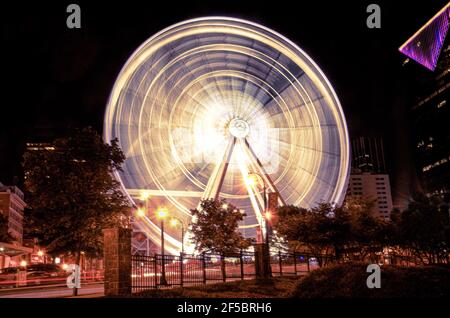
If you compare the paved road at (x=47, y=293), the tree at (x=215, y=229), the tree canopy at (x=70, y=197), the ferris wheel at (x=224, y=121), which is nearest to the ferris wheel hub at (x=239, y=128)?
the ferris wheel at (x=224, y=121)

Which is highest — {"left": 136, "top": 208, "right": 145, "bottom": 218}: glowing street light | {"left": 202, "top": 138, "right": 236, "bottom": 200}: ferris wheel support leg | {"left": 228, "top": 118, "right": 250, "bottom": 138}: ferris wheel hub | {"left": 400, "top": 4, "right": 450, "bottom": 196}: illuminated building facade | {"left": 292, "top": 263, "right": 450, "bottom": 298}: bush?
{"left": 400, "top": 4, "right": 450, "bottom": 196}: illuminated building facade

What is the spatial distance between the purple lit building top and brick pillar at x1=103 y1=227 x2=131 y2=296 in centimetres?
1020

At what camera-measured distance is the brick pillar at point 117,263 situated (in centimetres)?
1189

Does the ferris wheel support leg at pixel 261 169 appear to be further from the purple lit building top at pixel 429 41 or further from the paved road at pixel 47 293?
the purple lit building top at pixel 429 41

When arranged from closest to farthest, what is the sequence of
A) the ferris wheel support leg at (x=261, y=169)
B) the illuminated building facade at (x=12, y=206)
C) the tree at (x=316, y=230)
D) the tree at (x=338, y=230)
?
the tree at (x=316, y=230), the tree at (x=338, y=230), the ferris wheel support leg at (x=261, y=169), the illuminated building facade at (x=12, y=206)

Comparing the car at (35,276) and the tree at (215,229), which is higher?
the tree at (215,229)

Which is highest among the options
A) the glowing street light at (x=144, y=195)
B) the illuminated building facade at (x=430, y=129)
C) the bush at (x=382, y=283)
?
the illuminated building facade at (x=430, y=129)

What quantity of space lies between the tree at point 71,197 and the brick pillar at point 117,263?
9154 millimetres

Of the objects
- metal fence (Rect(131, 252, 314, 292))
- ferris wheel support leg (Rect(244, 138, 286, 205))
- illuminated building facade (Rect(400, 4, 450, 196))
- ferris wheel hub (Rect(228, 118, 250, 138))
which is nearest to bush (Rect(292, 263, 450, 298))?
metal fence (Rect(131, 252, 314, 292))

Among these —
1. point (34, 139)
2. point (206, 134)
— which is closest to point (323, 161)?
point (206, 134)

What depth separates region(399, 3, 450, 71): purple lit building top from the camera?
14.1 m

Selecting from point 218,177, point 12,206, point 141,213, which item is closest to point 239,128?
point 218,177

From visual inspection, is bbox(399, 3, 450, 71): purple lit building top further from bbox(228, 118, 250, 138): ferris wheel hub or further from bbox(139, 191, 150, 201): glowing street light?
bbox(139, 191, 150, 201): glowing street light

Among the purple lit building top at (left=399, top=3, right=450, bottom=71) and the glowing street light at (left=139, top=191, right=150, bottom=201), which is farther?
the glowing street light at (left=139, top=191, right=150, bottom=201)
